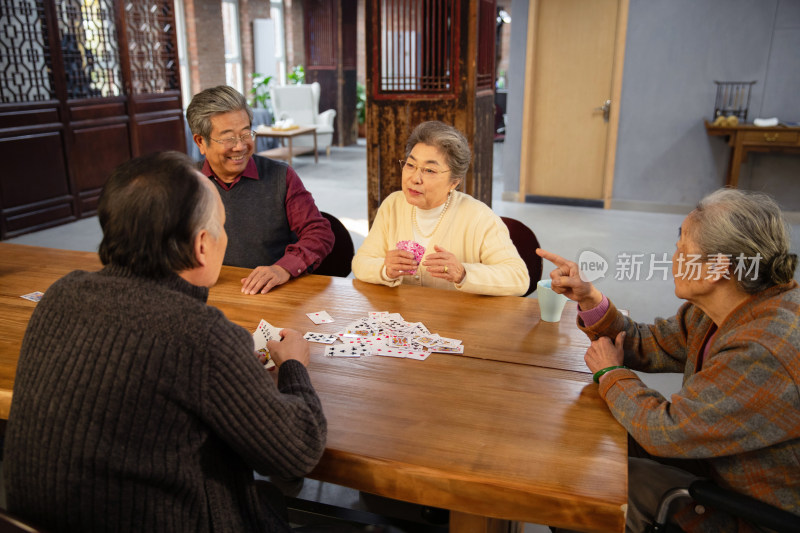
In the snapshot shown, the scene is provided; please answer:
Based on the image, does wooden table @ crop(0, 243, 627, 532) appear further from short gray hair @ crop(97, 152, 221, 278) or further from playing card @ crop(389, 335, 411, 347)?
short gray hair @ crop(97, 152, 221, 278)

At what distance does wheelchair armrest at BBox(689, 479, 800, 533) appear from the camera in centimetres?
120

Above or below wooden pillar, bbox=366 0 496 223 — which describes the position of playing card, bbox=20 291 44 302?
below

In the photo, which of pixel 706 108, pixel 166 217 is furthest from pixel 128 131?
pixel 166 217

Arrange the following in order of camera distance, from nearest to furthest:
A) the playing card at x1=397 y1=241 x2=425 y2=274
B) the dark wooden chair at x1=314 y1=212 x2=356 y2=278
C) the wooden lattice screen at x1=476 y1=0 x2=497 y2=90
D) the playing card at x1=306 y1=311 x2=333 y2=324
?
1. the playing card at x1=306 y1=311 x2=333 y2=324
2. the playing card at x1=397 y1=241 x2=425 y2=274
3. the dark wooden chair at x1=314 y1=212 x2=356 y2=278
4. the wooden lattice screen at x1=476 y1=0 x2=497 y2=90

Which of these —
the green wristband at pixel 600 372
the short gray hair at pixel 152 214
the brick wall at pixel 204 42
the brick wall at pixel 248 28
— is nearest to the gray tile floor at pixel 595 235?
the green wristband at pixel 600 372

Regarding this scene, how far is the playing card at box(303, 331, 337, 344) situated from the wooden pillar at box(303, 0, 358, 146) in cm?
1024

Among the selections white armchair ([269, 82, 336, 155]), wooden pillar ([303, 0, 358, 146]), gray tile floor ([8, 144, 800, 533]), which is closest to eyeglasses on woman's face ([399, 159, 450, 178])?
gray tile floor ([8, 144, 800, 533])

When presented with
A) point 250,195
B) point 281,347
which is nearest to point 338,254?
point 250,195

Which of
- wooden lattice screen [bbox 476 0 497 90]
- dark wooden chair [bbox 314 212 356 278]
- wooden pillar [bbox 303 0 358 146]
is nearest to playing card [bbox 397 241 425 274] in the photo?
dark wooden chair [bbox 314 212 356 278]

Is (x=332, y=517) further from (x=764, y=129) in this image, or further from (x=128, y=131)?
(x=128, y=131)

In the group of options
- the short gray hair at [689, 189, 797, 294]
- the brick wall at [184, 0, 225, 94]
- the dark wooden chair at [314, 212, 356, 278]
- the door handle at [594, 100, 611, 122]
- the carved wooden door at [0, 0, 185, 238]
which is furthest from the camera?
the brick wall at [184, 0, 225, 94]

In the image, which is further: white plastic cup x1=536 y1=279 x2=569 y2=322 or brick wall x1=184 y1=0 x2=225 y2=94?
brick wall x1=184 y1=0 x2=225 y2=94

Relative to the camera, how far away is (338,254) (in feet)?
9.20

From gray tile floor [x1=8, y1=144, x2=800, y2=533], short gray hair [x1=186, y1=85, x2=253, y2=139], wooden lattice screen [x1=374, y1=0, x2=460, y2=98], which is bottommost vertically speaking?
gray tile floor [x1=8, y1=144, x2=800, y2=533]
